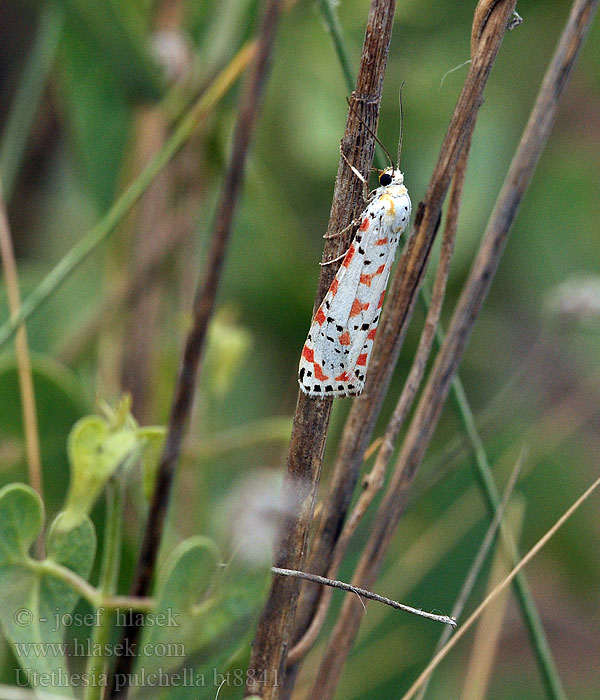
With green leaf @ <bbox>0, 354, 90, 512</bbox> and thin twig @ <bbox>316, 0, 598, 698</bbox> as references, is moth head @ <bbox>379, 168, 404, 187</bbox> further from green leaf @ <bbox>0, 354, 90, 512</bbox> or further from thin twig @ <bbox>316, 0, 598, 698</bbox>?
green leaf @ <bbox>0, 354, 90, 512</bbox>

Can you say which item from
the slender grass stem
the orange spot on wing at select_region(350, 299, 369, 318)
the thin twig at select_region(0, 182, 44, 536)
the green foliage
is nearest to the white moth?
the orange spot on wing at select_region(350, 299, 369, 318)

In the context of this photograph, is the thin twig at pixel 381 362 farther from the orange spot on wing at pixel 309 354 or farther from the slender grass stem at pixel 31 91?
the slender grass stem at pixel 31 91

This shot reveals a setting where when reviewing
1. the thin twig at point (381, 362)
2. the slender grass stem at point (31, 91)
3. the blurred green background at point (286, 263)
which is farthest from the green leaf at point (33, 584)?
the slender grass stem at point (31, 91)

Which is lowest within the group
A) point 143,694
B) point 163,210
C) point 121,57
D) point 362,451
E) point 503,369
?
point 143,694

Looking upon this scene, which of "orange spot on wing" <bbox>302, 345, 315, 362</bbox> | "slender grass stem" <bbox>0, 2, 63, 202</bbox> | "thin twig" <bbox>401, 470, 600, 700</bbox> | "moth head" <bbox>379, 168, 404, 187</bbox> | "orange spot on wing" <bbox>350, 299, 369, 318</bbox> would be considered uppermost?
"slender grass stem" <bbox>0, 2, 63, 202</bbox>

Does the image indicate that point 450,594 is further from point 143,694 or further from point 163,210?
point 163,210

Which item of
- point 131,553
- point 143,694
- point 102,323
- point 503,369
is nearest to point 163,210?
point 102,323
